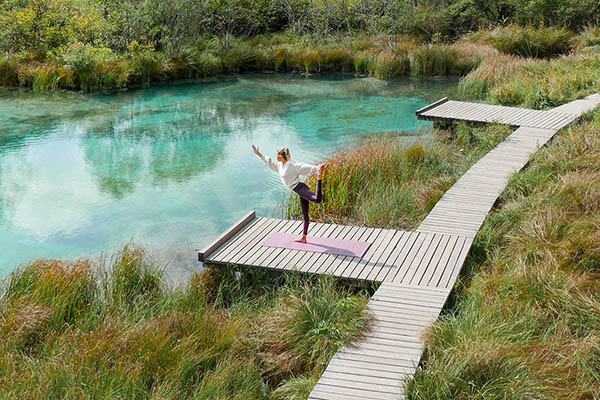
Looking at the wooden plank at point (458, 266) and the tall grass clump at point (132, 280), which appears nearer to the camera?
the wooden plank at point (458, 266)

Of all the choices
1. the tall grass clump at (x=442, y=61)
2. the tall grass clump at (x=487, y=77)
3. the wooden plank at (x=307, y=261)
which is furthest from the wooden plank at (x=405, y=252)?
the tall grass clump at (x=442, y=61)

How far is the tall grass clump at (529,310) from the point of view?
430cm

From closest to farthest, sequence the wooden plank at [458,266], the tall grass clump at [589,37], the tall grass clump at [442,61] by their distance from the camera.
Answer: the wooden plank at [458,266] < the tall grass clump at [442,61] < the tall grass clump at [589,37]

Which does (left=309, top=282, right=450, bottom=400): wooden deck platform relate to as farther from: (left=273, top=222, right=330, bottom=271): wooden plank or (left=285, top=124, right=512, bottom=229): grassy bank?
(left=285, top=124, right=512, bottom=229): grassy bank

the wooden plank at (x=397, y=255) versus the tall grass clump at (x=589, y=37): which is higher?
the tall grass clump at (x=589, y=37)

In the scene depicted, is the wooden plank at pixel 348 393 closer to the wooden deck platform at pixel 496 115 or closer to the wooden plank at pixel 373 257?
the wooden plank at pixel 373 257

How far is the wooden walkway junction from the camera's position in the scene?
4.63 m

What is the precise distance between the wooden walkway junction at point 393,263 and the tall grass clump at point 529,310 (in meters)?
0.19

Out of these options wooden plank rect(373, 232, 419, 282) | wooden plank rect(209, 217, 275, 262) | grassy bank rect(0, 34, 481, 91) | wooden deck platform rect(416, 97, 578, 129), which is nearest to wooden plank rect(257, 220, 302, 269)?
wooden plank rect(209, 217, 275, 262)

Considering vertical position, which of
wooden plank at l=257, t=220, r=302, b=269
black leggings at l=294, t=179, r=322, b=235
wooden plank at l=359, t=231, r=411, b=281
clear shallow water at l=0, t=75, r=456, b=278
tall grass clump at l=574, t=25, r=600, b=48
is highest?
black leggings at l=294, t=179, r=322, b=235

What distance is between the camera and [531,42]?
20.6 meters

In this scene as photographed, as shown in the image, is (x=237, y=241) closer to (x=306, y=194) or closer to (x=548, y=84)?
(x=306, y=194)

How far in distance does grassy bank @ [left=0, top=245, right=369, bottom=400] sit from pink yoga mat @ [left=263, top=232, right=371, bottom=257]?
0.42 metres

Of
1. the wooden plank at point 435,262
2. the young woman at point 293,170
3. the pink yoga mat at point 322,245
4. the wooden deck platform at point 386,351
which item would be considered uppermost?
the young woman at point 293,170
